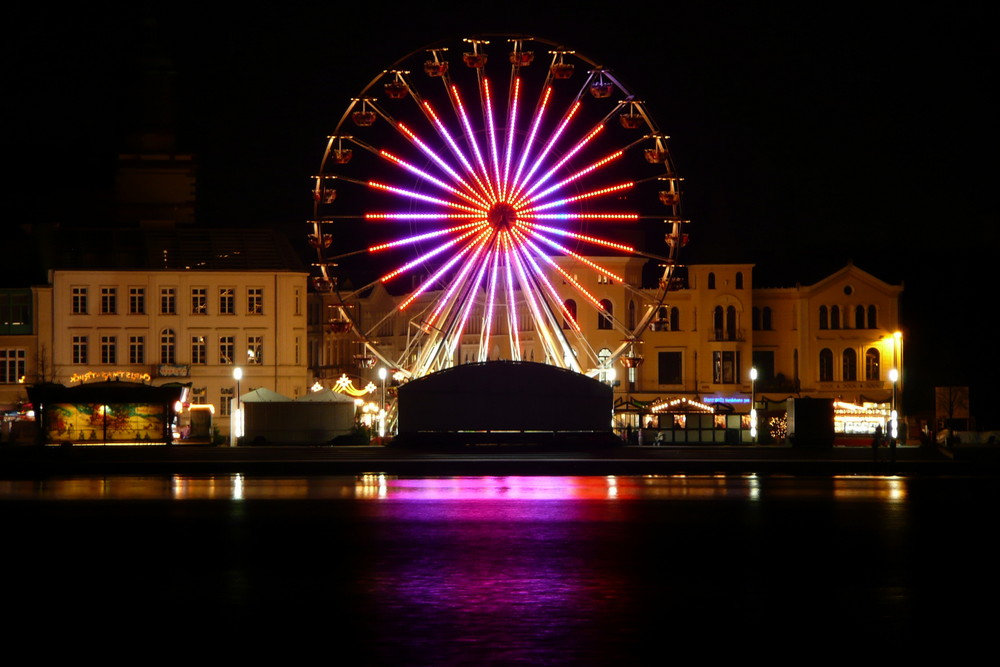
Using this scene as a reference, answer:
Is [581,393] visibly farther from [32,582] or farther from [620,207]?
[32,582]

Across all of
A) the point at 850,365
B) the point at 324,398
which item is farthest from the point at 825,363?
the point at 324,398

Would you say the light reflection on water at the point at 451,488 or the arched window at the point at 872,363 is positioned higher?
the arched window at the point at 872,363

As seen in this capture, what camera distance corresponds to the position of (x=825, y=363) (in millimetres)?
100938

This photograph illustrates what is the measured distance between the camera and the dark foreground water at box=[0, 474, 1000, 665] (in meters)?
18.5

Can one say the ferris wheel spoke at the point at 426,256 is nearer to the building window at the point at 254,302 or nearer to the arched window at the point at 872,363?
the building window at the point at 254,302

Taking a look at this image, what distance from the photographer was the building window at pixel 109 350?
9306 cm

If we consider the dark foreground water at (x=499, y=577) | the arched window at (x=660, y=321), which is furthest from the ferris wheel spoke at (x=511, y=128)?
the dark foreground water at (x=499, y=577)

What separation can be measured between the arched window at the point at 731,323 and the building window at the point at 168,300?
108 feet

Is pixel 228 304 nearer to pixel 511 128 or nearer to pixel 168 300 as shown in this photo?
pixel 168 300

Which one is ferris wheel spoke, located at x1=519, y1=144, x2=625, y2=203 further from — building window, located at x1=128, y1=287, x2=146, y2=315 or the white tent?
building window, located at x1=128, y1=287, x2=146, y2=315

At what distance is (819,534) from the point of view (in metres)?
30.0

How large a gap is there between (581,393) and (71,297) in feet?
121

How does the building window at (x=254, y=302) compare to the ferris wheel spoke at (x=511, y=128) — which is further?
the building window at (x=254, y=302)

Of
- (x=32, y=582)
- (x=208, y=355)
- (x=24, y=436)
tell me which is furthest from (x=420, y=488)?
(x=208, y=355)
